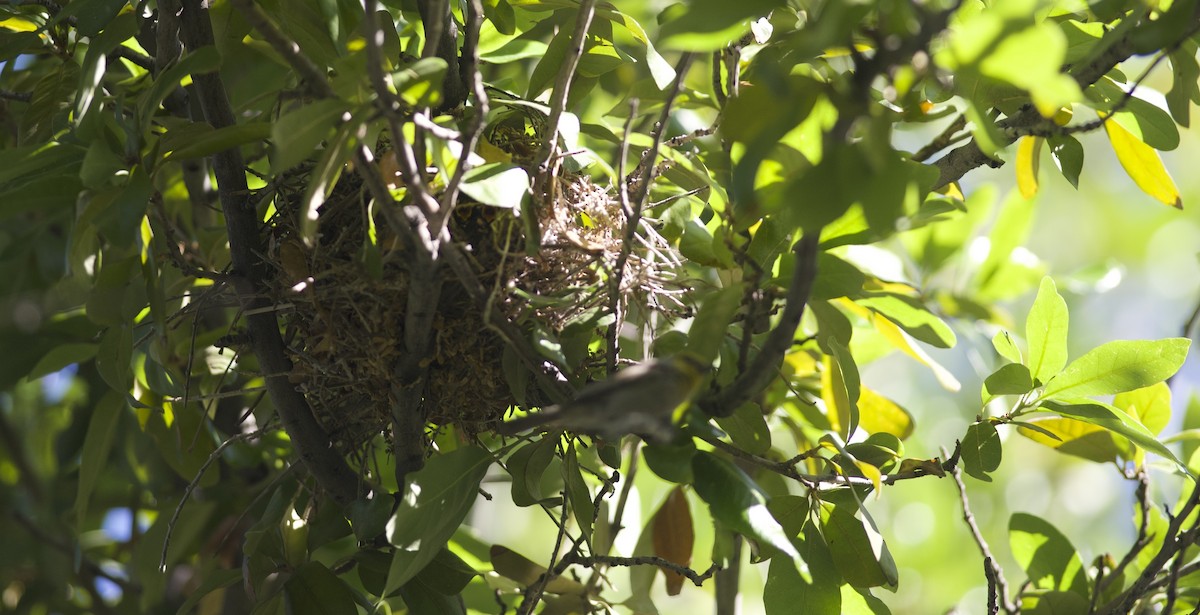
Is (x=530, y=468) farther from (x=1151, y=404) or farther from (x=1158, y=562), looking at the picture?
(x=1151, y=404)

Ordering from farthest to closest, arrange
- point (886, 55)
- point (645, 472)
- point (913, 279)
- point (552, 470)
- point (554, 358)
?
point (645, 472) < point (913, 279) < point (552, 470) < point (554, 358) < point (886, 55)

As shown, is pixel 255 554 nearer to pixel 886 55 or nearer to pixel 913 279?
pixel 886 55

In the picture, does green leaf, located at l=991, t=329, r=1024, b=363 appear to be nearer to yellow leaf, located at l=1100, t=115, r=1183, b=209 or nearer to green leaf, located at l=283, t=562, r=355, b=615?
yellow leaf, located at l=1100, t=115, r=1183, b=209

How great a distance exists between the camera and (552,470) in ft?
3.81

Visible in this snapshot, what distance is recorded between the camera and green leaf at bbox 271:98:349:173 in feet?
2.01

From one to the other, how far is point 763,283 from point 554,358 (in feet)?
0.69

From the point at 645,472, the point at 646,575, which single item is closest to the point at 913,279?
the point at 646,575

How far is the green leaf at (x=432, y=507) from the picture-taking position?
73cm

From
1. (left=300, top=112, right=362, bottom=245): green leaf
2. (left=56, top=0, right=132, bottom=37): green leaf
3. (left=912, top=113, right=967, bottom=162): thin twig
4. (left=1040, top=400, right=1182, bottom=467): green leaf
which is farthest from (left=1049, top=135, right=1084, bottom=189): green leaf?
(left=56, top=0, right=132, bottom=37): green leaf

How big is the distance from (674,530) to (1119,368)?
563 mm

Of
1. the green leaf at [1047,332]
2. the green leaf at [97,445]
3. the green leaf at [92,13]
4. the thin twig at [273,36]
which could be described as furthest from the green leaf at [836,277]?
the green leaf at [97,445]

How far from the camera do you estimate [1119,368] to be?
858mm

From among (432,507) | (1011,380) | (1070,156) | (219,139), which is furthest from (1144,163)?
(219,139)

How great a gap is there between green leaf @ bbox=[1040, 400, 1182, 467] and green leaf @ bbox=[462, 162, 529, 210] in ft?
1.80
